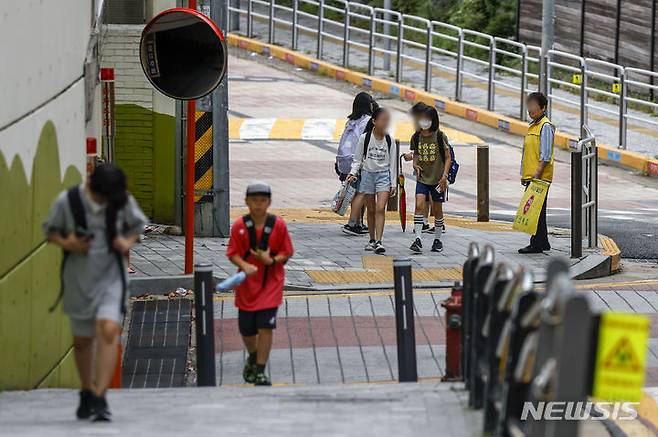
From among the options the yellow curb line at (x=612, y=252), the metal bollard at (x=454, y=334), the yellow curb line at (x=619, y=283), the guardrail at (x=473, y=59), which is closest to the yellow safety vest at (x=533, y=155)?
the yellow curb line at (x=612, y=252)

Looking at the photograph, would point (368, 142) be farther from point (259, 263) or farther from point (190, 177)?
point (259, 263)

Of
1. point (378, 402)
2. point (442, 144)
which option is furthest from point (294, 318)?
point (378, 402)

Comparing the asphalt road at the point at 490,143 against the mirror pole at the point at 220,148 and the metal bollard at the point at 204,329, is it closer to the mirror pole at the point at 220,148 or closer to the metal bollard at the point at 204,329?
the mirror pole at the point at 220,148

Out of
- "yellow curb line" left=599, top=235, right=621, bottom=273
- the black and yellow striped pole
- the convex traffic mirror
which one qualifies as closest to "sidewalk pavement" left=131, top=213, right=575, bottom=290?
"yellow curb line" left=599, top=235, right=621, bottom=273

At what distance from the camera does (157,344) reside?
12711 mm

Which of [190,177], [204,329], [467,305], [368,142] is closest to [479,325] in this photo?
[467,305]

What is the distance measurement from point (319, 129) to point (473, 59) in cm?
381

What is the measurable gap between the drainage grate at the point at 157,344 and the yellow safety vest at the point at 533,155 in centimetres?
393

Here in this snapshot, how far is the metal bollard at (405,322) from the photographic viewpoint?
425 inches

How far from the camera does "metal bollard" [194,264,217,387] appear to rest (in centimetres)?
1080

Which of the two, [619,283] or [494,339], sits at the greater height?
[494,339]

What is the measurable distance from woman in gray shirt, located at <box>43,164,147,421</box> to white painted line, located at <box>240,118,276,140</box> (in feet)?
58.1

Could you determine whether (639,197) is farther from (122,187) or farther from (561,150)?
(122,187)

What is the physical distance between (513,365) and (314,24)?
28.7m
